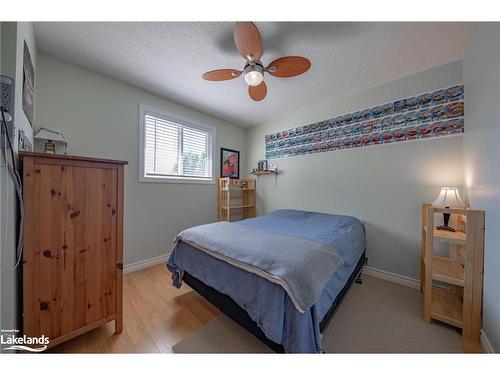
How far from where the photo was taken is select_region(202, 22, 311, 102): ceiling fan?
124cm

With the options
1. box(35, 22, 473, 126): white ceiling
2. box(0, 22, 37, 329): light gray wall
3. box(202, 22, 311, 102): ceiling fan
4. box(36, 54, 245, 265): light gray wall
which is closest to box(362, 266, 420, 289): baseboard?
box(35, 22, 473, 126): white ceiling

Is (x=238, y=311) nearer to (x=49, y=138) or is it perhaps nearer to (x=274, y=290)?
(x=274, y=290)

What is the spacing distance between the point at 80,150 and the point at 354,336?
307 centimetres

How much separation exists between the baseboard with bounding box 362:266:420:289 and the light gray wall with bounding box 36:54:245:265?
252 cm

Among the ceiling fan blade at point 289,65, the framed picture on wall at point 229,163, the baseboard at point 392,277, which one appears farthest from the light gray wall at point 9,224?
the baseboard at point 392,277

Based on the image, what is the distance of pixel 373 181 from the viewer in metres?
2.30

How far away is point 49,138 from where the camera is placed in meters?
1.69

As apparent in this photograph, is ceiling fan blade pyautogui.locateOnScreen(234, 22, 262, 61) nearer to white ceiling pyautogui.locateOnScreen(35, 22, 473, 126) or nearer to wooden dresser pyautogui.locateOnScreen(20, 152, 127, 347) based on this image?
white ceiling pyautogui.locateOnScreen(35, 22, 473, 126)

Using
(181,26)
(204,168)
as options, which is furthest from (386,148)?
(204,168)

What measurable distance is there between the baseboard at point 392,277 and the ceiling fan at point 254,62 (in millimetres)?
2413

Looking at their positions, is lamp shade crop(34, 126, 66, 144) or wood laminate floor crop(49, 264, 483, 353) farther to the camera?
lamp shade crop(34, 126, 66, 144)

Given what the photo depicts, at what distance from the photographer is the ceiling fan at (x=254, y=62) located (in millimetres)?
1235

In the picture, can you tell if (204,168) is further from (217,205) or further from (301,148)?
(301,148)
